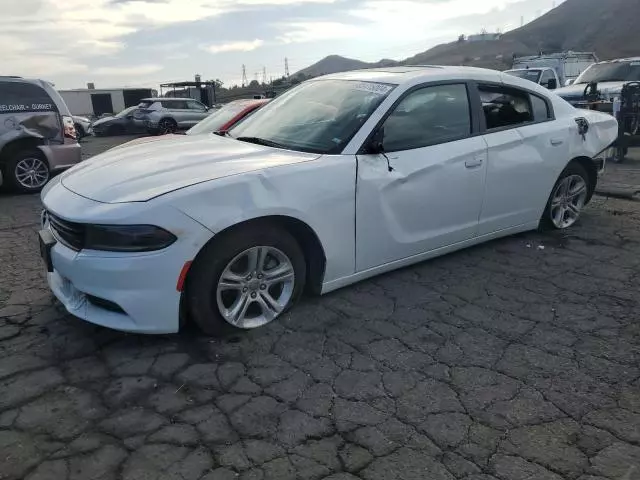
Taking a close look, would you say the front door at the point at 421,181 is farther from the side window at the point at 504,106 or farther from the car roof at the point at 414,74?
the side window at the point at 504,106

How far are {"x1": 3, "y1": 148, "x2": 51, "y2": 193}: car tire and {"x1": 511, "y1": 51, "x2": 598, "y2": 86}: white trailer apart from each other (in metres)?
16.0

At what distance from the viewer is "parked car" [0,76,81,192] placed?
8148 mm

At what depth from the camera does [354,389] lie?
2795 mm

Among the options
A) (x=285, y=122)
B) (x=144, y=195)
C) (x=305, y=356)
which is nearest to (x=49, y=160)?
(x=285, y=122)

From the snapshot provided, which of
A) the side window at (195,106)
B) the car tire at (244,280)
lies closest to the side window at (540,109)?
A: the car tire at (244,280)

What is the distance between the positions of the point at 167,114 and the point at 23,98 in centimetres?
1354

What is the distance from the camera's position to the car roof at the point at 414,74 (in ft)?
13.5

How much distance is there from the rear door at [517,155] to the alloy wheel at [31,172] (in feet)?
23.2

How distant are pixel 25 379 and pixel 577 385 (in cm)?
294

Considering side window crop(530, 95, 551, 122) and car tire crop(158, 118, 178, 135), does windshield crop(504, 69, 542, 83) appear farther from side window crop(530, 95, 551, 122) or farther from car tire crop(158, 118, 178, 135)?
car tire crop(158, 118, 178, 135)

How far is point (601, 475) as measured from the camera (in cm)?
220

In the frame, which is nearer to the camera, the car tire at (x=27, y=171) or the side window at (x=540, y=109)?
the side window at (x=540, y=109)

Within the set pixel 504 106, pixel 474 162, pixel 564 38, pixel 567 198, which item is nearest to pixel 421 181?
pixel 474 162

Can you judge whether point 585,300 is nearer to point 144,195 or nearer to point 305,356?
point 305,356
